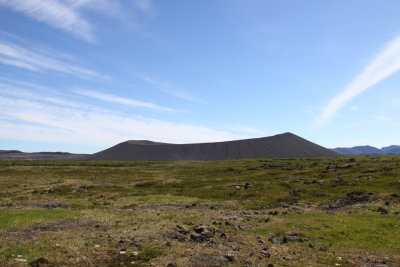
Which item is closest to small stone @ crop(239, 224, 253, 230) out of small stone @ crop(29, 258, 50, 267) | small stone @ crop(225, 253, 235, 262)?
small stone @ crop(225, 253, 235, 262)

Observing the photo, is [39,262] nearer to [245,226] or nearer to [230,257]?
[230,257]

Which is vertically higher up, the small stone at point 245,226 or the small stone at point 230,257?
the small stone at point 230,257

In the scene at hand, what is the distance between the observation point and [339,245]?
2138 cm

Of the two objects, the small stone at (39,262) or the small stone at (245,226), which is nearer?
the small stone at (39,262)

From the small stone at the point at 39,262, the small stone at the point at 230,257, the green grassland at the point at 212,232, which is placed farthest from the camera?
the green grassland at the point at 212,232

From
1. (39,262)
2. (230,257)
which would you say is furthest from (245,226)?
(39,262)

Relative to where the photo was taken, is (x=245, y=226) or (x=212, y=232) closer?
(x=212, y=232)

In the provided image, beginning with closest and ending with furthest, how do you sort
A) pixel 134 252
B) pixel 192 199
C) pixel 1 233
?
pixel 134 252
pixel 1 233
pixel 192 199

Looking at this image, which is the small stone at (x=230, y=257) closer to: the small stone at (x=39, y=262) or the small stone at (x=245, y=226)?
the small stone at (x=245, y=226)

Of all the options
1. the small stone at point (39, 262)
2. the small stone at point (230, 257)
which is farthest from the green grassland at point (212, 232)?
the small stone at point (39, 262)

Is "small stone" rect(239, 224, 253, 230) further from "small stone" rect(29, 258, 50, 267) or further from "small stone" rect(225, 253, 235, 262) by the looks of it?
"small stone" rect(29, 258, 50, 267)

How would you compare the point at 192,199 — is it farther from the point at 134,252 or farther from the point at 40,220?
the point at 134,252

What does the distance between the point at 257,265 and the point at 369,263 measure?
6232 millimetres

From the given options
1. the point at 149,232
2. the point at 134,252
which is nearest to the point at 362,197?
the point at 149,232
